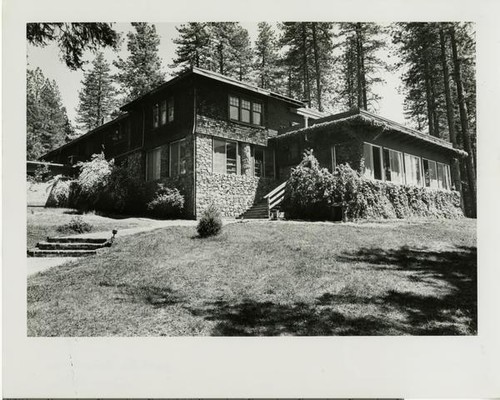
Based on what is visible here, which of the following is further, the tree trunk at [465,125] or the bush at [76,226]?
the bush at [76,226]

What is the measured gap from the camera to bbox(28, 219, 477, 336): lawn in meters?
4.26

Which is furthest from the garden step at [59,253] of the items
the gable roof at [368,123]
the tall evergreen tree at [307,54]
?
the gable roof at [368,123]

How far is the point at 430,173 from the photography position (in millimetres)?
8594

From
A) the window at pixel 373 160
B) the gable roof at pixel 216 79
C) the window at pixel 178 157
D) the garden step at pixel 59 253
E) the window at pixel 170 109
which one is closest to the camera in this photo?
the garden step at pixel 59 253

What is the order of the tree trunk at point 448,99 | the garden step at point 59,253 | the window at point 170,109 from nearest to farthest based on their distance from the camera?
1. the garden step at point 59,253
2. the tree trunk at point 448,99
3. the window at point 170,109

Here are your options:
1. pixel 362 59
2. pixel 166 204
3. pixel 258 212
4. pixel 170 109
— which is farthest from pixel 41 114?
pixel 362 59

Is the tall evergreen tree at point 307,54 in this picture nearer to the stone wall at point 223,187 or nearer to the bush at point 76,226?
the stone wall at point 223,187

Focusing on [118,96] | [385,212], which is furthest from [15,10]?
[385,212]

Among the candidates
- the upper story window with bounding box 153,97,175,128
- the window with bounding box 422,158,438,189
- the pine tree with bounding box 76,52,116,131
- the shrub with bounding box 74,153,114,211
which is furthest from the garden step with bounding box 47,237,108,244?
the window with bounding box 422,158,438,189

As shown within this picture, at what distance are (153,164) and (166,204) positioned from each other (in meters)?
1.40

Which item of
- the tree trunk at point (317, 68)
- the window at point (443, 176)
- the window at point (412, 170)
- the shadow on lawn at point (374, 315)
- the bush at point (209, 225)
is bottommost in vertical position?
the shadow on lawn at point (374, 315)

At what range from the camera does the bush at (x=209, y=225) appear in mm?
5680

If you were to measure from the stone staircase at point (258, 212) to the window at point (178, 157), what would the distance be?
1.92 meters

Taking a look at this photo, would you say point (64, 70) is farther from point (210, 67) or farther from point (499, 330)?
point (499, 330)
